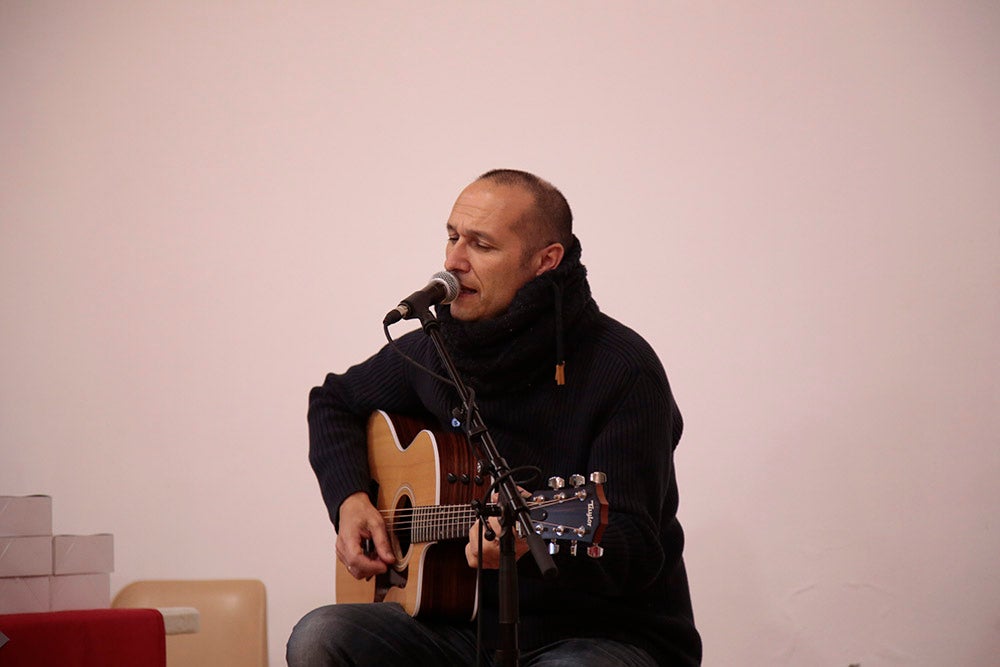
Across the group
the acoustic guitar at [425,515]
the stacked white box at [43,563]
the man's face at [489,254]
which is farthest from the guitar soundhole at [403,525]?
the stacked white box at [43,563]

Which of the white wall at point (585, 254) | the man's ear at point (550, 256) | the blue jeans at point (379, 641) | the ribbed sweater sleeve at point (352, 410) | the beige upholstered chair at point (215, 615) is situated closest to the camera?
the blue jeans at point (379, 641)

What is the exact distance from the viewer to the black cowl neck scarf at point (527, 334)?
2318 millimetres

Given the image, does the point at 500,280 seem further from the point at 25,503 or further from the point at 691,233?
the point at 25,503

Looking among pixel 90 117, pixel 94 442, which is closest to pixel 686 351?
pixel 94 442

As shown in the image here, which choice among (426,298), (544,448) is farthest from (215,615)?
(426,298)

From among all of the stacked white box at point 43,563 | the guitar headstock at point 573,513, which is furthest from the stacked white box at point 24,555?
the guitar headstock at point 573,513

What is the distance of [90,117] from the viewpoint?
4.18 meters

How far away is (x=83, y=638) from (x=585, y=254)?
1.93 m

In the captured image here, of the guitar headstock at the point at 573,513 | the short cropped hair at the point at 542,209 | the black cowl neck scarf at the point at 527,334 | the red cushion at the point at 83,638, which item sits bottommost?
the red cushion at the point at 83,638

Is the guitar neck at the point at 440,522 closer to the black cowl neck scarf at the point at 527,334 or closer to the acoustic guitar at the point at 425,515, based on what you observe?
the acoustic guitar at the point at 425,515

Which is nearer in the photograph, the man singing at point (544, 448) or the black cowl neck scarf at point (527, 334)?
the man singing at point (544, 448)

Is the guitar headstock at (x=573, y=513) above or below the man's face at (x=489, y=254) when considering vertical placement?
below

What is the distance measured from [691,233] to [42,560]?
2.15 meters

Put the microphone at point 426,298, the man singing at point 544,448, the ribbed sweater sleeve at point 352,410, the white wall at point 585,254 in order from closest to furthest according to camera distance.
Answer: the microphone at point 426,298
the man singing at point 544,448
the ribbed sweater sleeve at point 352,410
the white wall at point 585,254
